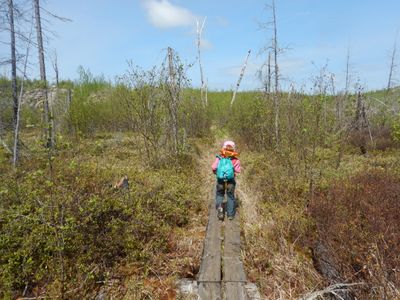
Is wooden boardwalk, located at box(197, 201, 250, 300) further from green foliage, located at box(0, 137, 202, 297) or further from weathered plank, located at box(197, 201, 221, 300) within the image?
green foliage, located at box(0, 137, 202, 297)

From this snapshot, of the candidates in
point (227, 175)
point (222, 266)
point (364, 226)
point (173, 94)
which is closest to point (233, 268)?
point (222, 266)

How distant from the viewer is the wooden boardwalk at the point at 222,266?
131 inches

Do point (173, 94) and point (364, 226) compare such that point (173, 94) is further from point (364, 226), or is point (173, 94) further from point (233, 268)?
point (364, 226)

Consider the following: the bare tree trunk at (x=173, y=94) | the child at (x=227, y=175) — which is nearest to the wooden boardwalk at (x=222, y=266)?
the child at (x=227, y=175)

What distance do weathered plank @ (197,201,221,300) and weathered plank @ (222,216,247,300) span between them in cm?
10

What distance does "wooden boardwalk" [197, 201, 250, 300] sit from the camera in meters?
3.32

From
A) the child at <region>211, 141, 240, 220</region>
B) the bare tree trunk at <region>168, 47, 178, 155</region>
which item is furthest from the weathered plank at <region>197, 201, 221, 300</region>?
the bare tree trunk at <region>168, 47, 178, 155</region>

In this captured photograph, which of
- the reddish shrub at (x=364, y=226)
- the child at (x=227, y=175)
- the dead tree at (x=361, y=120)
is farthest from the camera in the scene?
the dead tree at (x=361, y=120)

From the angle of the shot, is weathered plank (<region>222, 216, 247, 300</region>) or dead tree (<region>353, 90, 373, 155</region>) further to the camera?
dead tree (<region>353, 90, 373, 155</region>)

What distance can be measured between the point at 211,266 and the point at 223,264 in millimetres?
192

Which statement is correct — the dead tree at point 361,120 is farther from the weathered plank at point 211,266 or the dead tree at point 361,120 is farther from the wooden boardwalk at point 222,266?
the weathered plank at point 211,266

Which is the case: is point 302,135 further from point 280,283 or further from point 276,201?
point 280,283

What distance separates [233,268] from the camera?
3809mm

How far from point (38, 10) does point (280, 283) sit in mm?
10155
